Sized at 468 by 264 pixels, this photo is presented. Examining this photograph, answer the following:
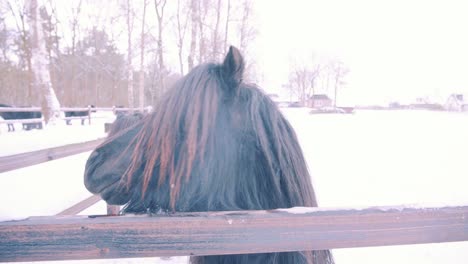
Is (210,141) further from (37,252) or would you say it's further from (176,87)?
(37,252)

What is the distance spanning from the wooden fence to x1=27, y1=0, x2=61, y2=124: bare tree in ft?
38.1

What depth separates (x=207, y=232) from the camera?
36.0 inches

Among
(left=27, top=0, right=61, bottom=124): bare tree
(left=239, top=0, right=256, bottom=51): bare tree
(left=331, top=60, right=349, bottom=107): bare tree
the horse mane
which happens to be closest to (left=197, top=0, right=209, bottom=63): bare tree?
(left=239, top=0, right=256, bottom=51): bare tree

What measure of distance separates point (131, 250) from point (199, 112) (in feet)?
1.64

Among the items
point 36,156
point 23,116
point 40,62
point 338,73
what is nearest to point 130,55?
point 23,116

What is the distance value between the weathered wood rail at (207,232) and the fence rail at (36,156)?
3.23 feet

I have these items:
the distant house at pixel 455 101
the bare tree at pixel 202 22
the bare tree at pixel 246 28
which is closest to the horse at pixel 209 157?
the bare tree at pixel 202 22

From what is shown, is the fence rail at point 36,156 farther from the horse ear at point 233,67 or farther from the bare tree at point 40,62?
the bare tree at point 40,62

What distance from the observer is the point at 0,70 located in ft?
86.8

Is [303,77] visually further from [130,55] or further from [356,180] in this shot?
[356,180]

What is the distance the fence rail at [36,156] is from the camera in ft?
5.51

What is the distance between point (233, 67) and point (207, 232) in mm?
557

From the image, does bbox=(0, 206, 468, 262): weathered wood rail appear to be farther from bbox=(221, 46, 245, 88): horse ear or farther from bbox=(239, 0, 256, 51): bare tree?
bbox=(239, 0, 256, 51): bare tree

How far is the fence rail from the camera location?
168 centimetres
